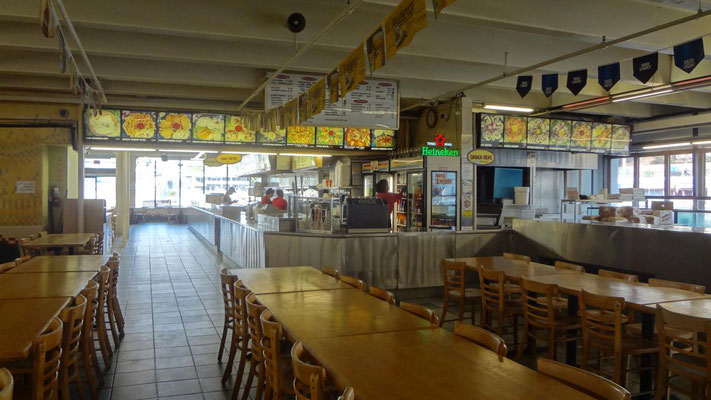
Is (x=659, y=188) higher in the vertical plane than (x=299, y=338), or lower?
higher

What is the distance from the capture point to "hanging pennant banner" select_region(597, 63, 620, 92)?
6.18m

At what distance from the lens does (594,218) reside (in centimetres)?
818

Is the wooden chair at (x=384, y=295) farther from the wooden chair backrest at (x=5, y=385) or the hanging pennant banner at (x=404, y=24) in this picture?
the wooden chair backrest at (x=5, y=385)

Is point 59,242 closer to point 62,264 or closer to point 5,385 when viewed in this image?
point 62,264

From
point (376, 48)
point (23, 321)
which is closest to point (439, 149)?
point (376, 48)

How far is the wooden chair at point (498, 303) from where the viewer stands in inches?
193

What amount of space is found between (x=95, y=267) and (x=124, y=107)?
4895 mm

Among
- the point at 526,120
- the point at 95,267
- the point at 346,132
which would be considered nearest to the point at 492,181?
the point at 526,120

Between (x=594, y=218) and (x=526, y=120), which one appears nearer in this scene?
(x=594, y=218)

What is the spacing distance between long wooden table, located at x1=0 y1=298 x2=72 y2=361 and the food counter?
148 inches

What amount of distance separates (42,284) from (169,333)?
1.70 m

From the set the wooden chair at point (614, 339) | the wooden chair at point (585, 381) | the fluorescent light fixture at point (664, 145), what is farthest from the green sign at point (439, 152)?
the wooden chair at point (585, 381)

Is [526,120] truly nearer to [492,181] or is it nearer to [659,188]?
[492,181]

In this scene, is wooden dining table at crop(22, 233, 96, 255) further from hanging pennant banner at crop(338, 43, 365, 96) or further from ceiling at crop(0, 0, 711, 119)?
hanging pennant banner at crop(338, 43, 365, 96)
